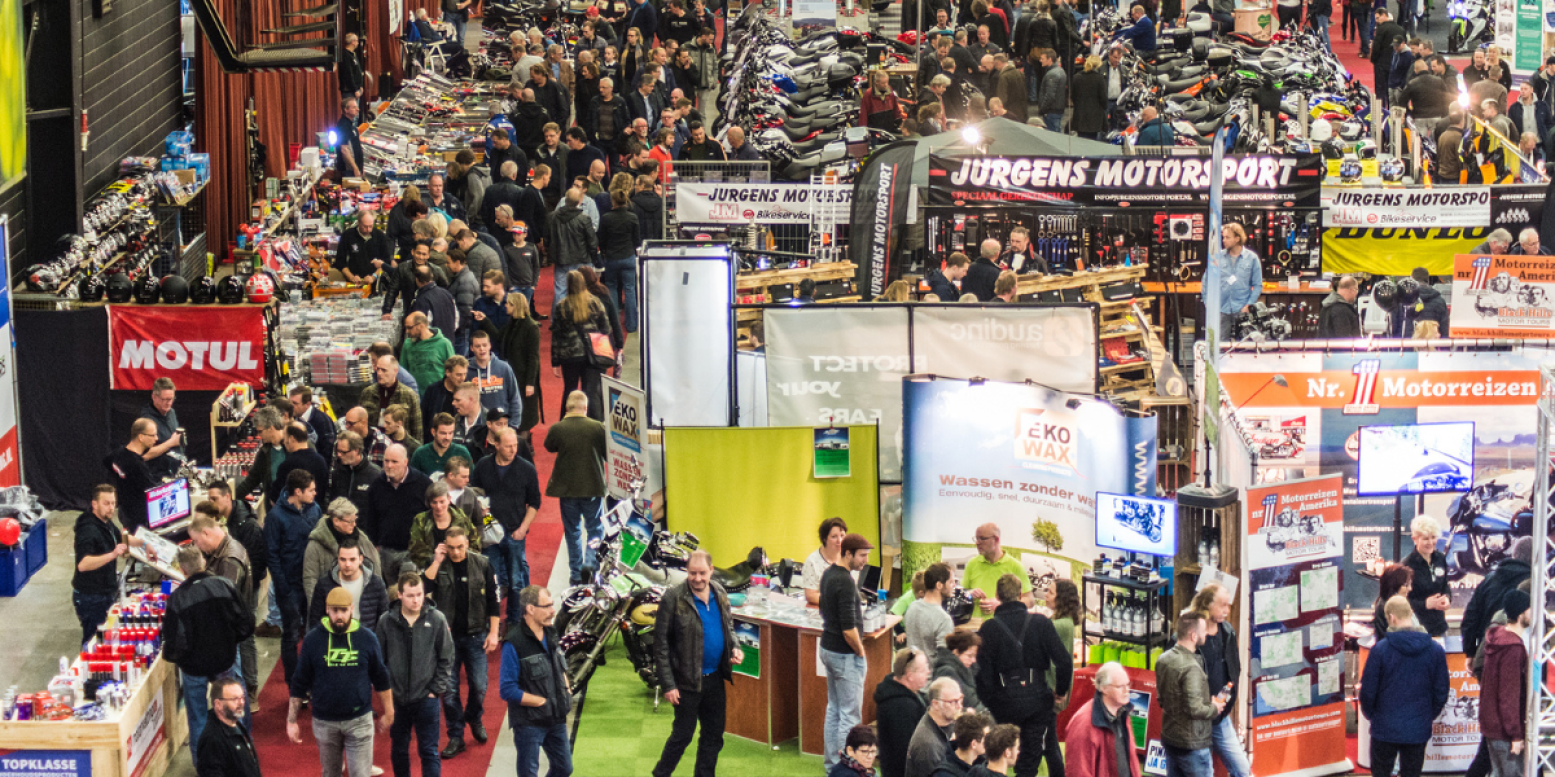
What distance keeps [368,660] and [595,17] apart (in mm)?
21449

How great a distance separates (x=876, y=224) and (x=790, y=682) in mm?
7588

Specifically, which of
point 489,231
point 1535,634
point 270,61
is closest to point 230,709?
point 1535,634

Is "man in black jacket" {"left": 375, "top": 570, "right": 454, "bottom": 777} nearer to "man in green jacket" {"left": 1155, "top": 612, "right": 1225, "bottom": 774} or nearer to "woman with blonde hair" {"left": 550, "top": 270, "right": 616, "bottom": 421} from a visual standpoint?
"man in green jacket" {"left": 1155, "top": 612, "right": 1225, "bottom": 774}

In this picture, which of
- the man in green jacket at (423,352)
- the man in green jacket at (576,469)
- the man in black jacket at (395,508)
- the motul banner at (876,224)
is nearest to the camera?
the man in black jacket at (395,508)

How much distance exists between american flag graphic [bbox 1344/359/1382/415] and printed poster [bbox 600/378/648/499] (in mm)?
4658

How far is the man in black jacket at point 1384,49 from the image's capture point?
96.1 ft

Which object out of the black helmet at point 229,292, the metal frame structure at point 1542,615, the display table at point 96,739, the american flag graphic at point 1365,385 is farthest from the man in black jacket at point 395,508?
the metal frame structure at point 1542,615

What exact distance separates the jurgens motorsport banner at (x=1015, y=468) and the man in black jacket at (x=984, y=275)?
4.45 meters

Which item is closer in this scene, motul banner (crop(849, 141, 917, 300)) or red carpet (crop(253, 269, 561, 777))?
red carpet (crop(253, 269, 561, 777))

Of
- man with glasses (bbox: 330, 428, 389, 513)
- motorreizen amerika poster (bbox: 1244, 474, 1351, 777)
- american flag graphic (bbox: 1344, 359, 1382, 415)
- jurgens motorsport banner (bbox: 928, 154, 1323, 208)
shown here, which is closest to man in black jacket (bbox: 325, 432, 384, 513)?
man with glasses (bbox: 330, 428, 389, 513)

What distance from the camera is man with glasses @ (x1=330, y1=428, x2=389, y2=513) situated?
12.5m

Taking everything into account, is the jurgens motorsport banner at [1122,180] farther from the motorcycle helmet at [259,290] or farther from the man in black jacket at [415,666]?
the man in black jacket at [415,666]

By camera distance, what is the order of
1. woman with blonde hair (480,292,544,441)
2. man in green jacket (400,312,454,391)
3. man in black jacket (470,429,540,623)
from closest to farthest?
man in black jacket (470,429,540,623)
man in green jacket (400,312,454,391)
woman with blonde hair (480,292,544,441)

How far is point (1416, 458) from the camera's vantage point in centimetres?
1265
